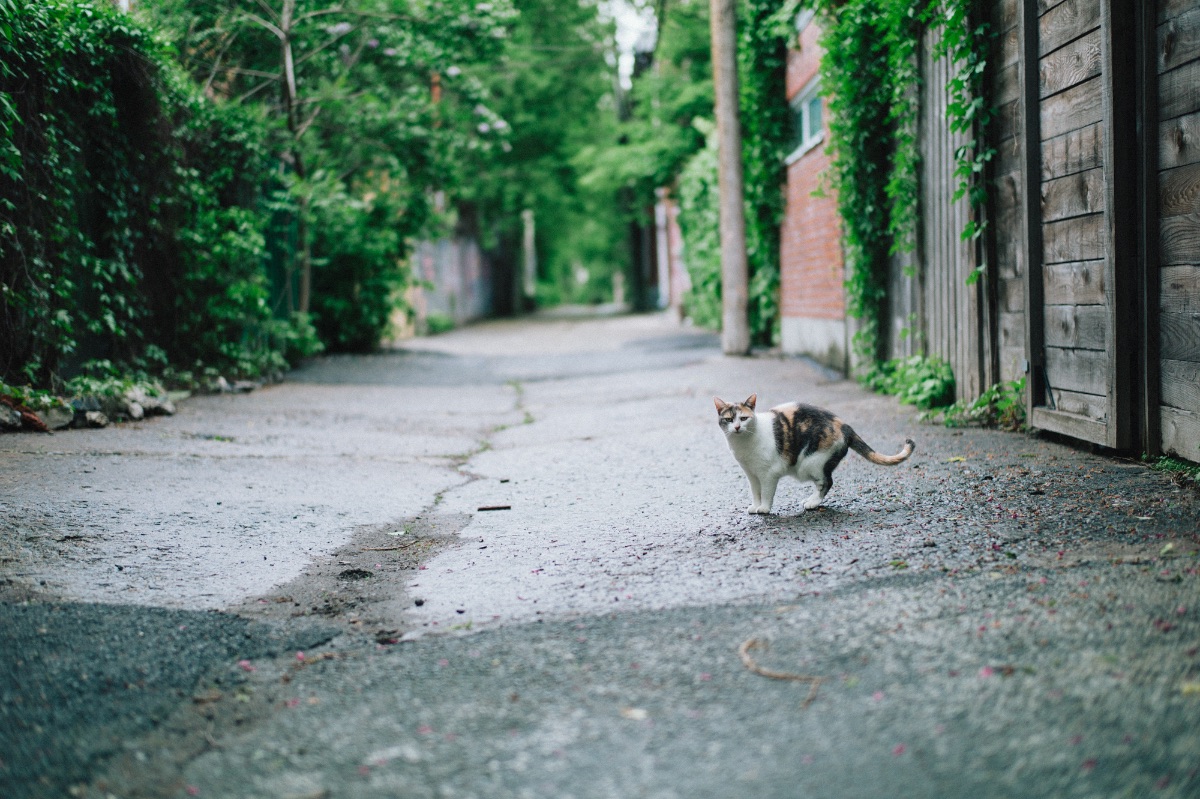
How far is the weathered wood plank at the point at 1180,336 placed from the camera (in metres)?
4.01

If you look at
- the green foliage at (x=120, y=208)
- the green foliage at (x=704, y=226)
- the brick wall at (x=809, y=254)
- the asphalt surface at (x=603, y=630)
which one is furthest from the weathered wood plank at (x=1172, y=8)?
the green foliage at (x=704, y=226)

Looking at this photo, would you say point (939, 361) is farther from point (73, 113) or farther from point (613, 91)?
point (613, 91)

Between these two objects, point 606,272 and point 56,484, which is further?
point 606,272

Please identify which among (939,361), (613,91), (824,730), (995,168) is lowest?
(824,730)

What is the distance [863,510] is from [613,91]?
26604mm

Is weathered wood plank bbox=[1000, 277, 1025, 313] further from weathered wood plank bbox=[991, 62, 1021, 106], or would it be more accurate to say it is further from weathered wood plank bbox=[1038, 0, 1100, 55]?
weathered wood plank bbox=[1038, 0, 1100, 55]

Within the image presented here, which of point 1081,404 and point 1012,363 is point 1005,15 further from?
point 1081,404

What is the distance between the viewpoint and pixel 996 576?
3078 millimetres

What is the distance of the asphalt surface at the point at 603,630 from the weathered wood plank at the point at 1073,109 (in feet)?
5.22

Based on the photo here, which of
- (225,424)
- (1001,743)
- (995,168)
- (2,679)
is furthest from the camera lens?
(225,424)

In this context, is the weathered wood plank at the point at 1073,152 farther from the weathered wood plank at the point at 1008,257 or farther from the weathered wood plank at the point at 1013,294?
the weathered wood plank at the point at 1013,294

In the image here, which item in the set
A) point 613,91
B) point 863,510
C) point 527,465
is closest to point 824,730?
point 863,510

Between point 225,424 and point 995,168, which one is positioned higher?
point 995,168

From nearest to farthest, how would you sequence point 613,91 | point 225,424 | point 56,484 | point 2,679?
point 2,679, point 56,484, point 225,424, point 613,91
